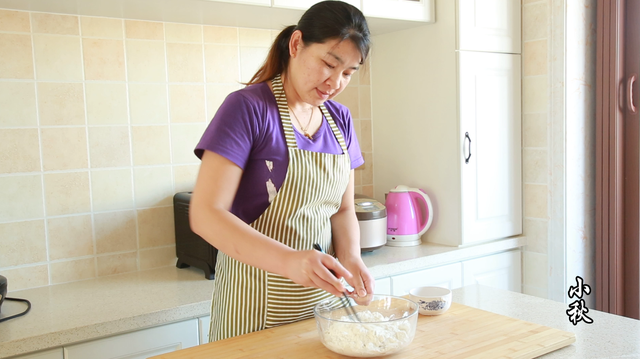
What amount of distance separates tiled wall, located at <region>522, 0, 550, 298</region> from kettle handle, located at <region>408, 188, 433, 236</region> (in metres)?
0.44

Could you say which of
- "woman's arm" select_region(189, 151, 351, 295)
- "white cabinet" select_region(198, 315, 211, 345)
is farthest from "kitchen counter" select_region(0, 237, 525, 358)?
"woman's arm" select_region(189, 151, 351, 295)

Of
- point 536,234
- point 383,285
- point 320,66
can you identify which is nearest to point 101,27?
point 320,66

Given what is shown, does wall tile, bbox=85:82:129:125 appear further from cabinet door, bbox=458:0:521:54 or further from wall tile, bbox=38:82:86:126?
cabinet door, bbox=458:0:521:54

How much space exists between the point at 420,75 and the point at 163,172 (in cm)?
106

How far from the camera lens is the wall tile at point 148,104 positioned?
1938 mm

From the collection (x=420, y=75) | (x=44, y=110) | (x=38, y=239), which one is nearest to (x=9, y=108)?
(x=44, y=110)

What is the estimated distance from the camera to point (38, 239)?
1802 mm

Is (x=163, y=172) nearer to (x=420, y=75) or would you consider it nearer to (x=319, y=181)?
(x=319, y=181)

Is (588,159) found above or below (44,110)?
below

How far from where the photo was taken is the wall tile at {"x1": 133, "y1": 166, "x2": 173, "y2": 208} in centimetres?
196

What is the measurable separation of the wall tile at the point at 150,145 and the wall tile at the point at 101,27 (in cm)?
31

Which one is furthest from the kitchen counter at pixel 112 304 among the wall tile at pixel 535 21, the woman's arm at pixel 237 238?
the wall tile at pixel 535 21

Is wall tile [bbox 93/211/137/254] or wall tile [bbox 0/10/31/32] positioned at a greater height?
wall tile [bbox 0/10/31/32]

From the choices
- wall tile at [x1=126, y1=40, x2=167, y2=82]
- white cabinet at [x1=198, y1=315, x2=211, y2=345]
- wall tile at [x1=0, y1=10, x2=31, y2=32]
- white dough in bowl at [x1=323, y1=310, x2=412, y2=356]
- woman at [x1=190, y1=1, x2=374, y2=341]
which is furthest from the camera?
wall tile at [x1=126, y1=40, x2=167, y2=82]
